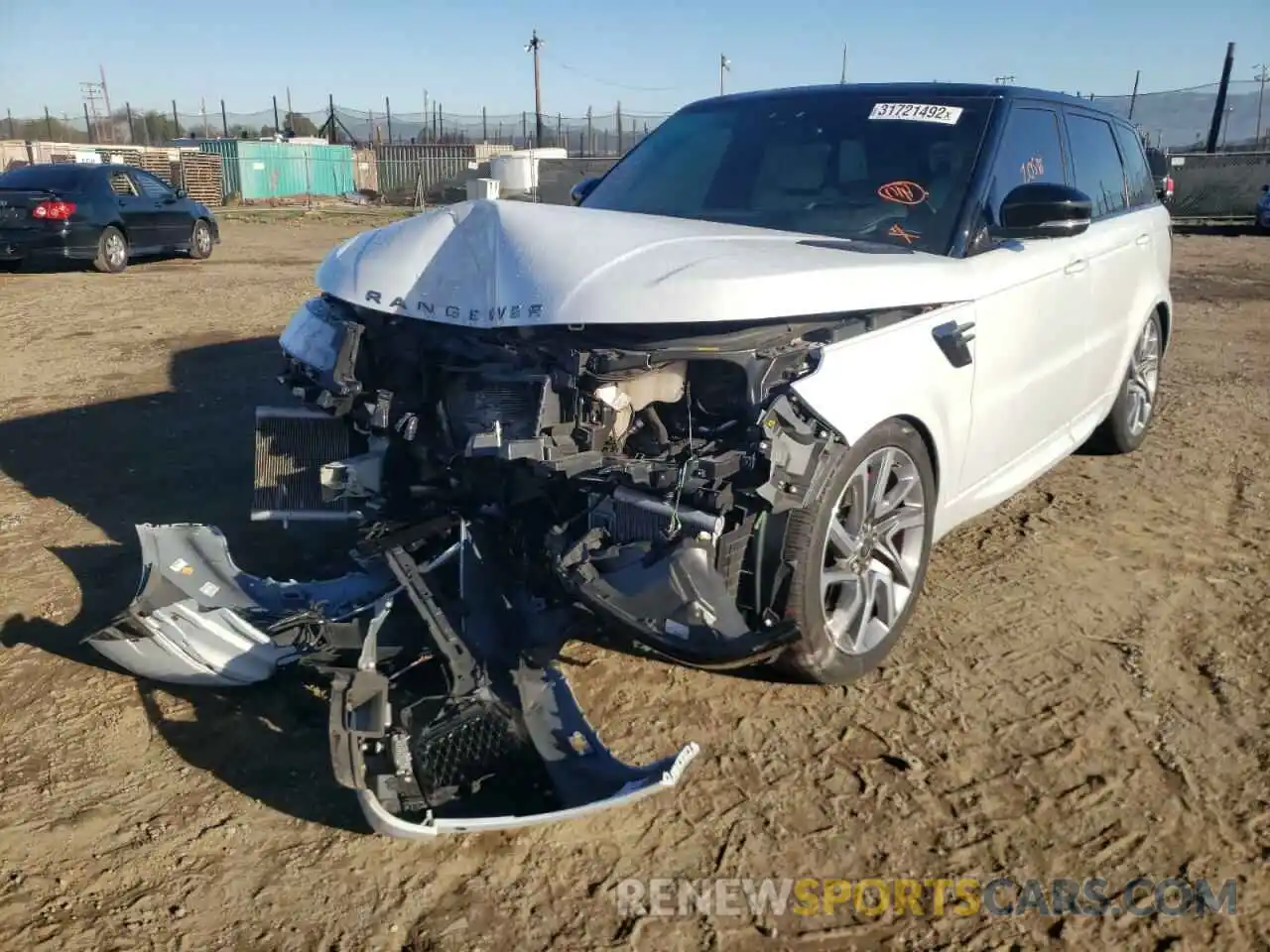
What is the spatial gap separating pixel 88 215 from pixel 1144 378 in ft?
42.5

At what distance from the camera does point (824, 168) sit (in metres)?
4.23

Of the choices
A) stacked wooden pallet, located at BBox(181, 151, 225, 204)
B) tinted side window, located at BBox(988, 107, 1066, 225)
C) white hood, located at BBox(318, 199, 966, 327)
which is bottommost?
stacked wooden pallet, located at BBox(181, 151, 225, 204)

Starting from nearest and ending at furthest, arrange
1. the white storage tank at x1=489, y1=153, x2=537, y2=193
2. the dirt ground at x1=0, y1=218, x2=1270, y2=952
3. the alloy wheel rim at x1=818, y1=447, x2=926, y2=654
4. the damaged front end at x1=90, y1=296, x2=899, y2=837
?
the dirt ground at x1=0, y1=218, x2=1270, y2=952, the damaged front end at x1=90, y1=296, x2=899, y2=837, the alloy wheel rim at x1=818, y1=447, x2=926, y2=654, the white storage tank at x1=489, y1=153, x2=537, y2=193

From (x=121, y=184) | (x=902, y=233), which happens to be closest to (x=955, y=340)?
(x=902, y=233)

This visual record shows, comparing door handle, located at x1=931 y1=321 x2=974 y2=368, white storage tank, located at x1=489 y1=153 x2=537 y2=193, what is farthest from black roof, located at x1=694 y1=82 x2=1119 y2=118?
white storage tank, located at x1=489 y1=153 x2=537 y2=193

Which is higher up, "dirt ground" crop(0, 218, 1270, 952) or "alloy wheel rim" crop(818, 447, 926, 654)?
"alloy wheel rim" crop(818, 447, 926, 654)

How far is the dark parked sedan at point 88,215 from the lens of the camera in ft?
42.9

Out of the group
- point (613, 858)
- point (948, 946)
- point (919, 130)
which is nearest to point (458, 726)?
point (613, 858)

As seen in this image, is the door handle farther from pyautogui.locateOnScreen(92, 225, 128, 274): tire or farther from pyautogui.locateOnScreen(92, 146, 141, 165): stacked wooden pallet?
pyautogui.locateOnScreen(92, 146, 141, 165): stacked wooden pallet

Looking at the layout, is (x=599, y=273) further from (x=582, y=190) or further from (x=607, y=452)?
(x=582, y=190)

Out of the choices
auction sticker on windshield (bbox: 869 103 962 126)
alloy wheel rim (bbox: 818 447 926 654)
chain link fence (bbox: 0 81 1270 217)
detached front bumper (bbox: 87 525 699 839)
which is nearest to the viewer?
detached front bumper (bbox: 87 525 699 839)

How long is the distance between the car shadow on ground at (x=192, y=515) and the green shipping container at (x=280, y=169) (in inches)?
1137

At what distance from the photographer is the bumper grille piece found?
11.9 ft

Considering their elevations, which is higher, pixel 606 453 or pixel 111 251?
pixel 606 453
